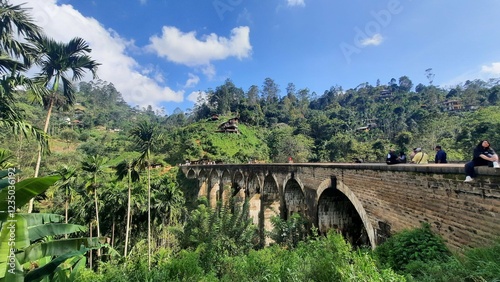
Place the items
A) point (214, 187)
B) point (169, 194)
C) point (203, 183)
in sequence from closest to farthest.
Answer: point (169, 194)
point (214, 187)
point (203, 183)

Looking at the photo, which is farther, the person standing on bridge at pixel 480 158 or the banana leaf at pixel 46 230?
the person standing on bridge at pixel 480 158

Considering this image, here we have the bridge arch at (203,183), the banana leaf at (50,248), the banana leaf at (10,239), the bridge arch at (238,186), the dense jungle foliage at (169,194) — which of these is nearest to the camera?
the banana leaf at (10,239)

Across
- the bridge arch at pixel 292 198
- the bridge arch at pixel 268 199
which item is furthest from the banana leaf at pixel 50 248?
the bridge arch at pixel 268 199

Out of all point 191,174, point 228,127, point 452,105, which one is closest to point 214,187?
point 191,174

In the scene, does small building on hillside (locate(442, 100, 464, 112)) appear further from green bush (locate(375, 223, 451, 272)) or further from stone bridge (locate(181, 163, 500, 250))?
green bush (locate(375, 223, 451, 272))

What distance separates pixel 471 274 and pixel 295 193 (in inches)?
465

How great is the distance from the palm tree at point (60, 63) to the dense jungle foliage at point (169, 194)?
0.13 feet

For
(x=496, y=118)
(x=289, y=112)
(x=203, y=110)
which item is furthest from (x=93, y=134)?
(x=496, y=118)

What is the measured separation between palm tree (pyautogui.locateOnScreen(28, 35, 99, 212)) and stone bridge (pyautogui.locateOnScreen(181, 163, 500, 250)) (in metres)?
9.97

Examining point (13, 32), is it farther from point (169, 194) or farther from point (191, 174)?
point (191, 174)

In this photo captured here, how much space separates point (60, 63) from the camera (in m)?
8.52

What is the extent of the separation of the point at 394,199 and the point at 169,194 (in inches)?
733

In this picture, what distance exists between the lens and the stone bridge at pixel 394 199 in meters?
4.47

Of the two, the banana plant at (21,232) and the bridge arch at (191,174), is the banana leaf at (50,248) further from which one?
the bridge arch at (191,174)
